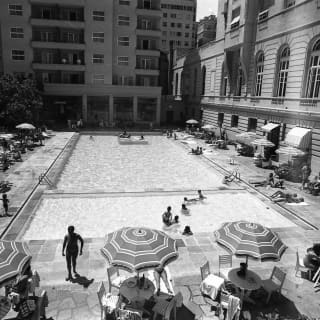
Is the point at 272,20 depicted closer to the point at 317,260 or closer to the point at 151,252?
the point at 317,260

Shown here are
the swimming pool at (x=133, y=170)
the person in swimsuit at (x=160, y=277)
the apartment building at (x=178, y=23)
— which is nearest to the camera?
the person in swimsuit at (x=160, y=277)

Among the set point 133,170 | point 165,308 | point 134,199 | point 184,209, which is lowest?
point 133,170

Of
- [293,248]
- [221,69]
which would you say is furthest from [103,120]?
[293,248]

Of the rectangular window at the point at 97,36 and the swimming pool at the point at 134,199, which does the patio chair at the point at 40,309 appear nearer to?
the swimming pool at the point at 134,199

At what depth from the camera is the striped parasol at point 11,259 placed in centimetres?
641

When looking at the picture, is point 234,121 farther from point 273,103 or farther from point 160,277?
point 160,277

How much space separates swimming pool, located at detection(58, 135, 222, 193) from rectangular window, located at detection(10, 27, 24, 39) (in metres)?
22.2

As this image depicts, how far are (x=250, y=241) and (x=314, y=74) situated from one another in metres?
19.2

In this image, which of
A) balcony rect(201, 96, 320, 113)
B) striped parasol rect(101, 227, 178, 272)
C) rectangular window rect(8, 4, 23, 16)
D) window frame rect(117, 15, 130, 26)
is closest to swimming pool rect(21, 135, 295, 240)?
striped parasol rect(101, 227, 178, 272)

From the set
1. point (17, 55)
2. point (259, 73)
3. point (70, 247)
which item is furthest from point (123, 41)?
point (70, 247)

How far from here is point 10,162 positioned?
2247 centimetres

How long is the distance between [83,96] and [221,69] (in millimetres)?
20725

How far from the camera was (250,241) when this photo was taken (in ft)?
24.6

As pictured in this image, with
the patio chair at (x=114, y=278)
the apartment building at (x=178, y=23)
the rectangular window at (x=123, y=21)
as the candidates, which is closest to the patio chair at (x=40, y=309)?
the patio chair at (x=114, y=278)
